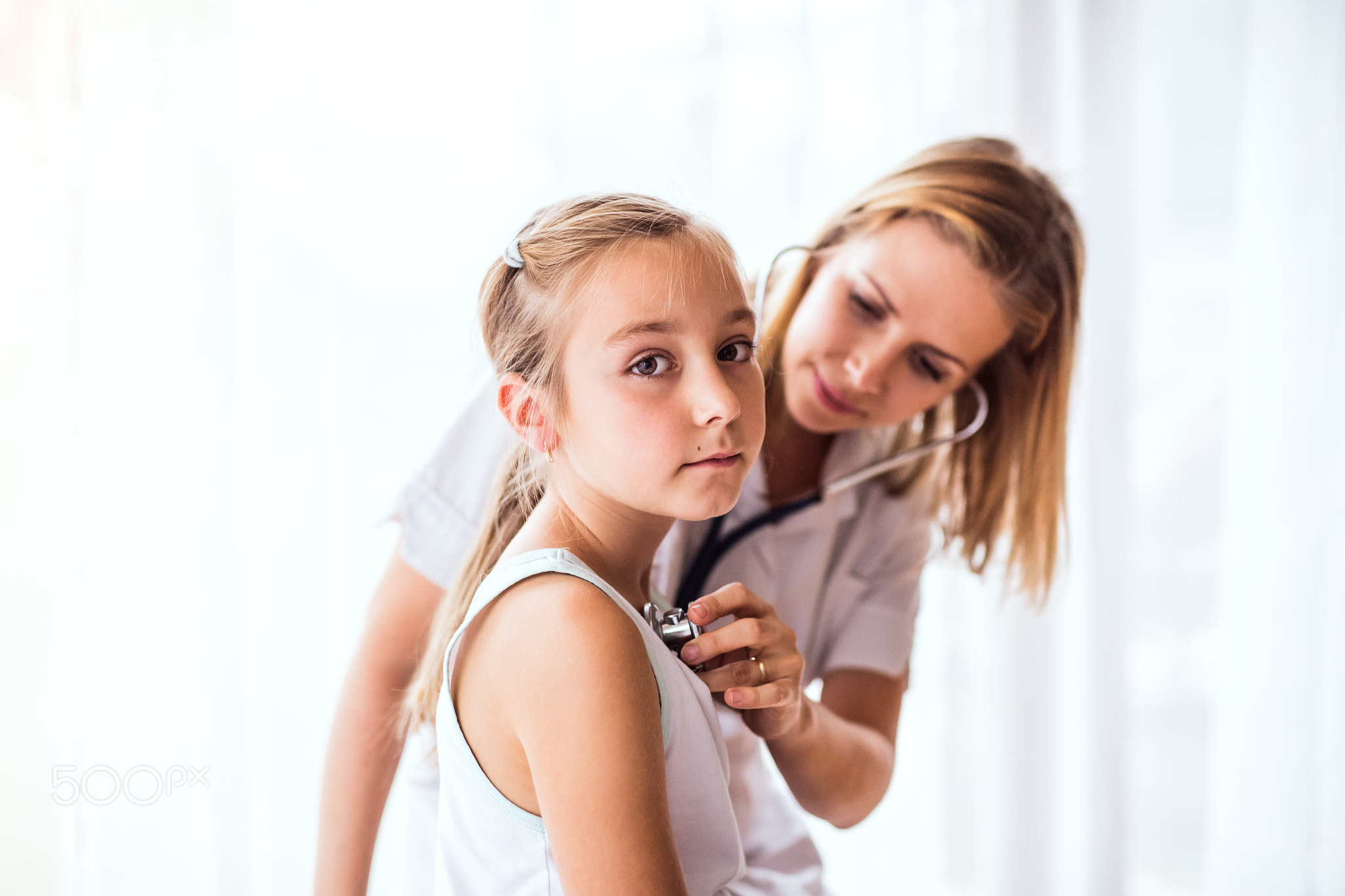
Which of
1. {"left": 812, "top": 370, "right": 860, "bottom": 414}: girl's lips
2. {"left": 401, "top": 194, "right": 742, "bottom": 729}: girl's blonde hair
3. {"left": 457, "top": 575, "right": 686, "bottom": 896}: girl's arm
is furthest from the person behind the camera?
{"left": 812, "top": 370, "right": 860, "bottom": 414}: girl's lips

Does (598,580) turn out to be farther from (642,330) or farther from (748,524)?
(748,524)

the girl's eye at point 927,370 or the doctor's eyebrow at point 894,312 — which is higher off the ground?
the doctor's eyebrow at point 894,312

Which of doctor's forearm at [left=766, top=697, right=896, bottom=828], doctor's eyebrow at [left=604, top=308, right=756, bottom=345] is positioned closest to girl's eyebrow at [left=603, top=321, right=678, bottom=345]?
doctor's eyebrow at [left=604, top=308, right=756, bottom=345]

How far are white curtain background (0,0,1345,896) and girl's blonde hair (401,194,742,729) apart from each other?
125mm

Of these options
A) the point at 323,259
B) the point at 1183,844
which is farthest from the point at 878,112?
the point at 1183,844

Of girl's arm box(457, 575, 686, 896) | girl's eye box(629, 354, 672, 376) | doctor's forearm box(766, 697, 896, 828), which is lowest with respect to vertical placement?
doctor's forearm box(766, 697, 896, 828)

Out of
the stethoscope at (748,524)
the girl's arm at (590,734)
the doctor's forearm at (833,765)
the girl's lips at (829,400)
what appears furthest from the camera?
the girl's lips at (829,400)

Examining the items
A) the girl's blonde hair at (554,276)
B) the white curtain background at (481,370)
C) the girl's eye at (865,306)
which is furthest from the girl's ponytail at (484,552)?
the girl's eye at (865,306)

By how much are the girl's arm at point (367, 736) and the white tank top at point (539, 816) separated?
0.64 ft

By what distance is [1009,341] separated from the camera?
3.62ft

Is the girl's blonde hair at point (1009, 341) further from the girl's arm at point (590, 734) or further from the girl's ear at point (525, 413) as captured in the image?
the girl's arm at point (590, 734)

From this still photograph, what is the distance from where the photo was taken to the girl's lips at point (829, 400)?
1001 mm

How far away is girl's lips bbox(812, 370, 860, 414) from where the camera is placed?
1.00m

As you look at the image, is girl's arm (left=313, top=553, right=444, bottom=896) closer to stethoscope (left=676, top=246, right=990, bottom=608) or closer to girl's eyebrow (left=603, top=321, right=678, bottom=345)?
stethoscope (left=676, top=246, right=990, bottom=608)
